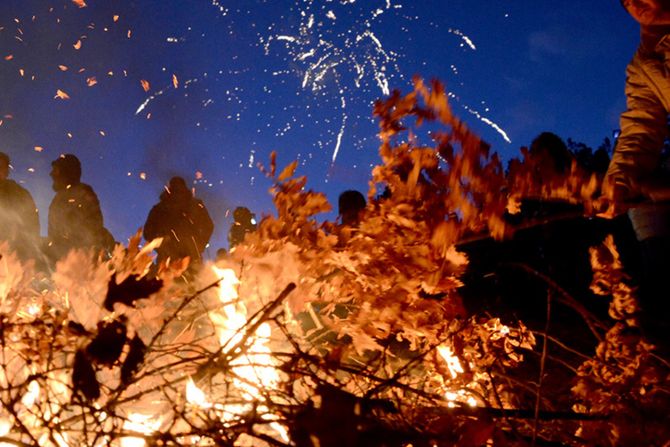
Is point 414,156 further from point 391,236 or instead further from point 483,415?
point 483,415

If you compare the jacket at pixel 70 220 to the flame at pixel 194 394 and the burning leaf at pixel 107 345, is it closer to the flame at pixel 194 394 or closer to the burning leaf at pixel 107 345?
the flame at pixel 194 394

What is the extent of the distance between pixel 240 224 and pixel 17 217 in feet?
15.1

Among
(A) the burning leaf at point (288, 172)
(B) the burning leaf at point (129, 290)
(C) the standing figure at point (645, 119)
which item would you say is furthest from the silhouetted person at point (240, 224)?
(B) the burning leaf at point (129, 290)

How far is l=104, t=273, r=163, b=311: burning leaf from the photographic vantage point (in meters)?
1.97

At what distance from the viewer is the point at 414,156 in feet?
10.5

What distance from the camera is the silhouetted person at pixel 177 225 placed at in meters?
8.06

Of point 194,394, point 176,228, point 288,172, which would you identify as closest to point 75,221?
point 176,228

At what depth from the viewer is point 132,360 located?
1.78 m

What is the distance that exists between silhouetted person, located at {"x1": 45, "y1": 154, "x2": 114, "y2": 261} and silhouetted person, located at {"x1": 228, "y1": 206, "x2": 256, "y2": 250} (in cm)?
357

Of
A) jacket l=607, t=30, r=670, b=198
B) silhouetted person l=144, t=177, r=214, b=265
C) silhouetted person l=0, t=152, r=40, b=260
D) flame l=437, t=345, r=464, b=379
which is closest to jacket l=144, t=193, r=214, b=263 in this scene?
silhouetted person l=144, t=177, r=214, b=265

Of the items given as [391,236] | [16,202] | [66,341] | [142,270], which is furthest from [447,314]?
[16,202]

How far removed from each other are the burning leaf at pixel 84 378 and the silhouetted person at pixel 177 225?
645 cm

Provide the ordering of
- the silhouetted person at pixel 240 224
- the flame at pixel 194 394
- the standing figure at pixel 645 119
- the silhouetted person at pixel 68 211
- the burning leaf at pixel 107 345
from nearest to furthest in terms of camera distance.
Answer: the burning leaf at pixel 107 345
the flame at pixel 194 394
the standing figure at pixel 645 119
the silhouetted person at pixel 68 211
the silhouetted person at pixel 240 224

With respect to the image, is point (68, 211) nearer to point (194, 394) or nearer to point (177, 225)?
point (177, 225)
